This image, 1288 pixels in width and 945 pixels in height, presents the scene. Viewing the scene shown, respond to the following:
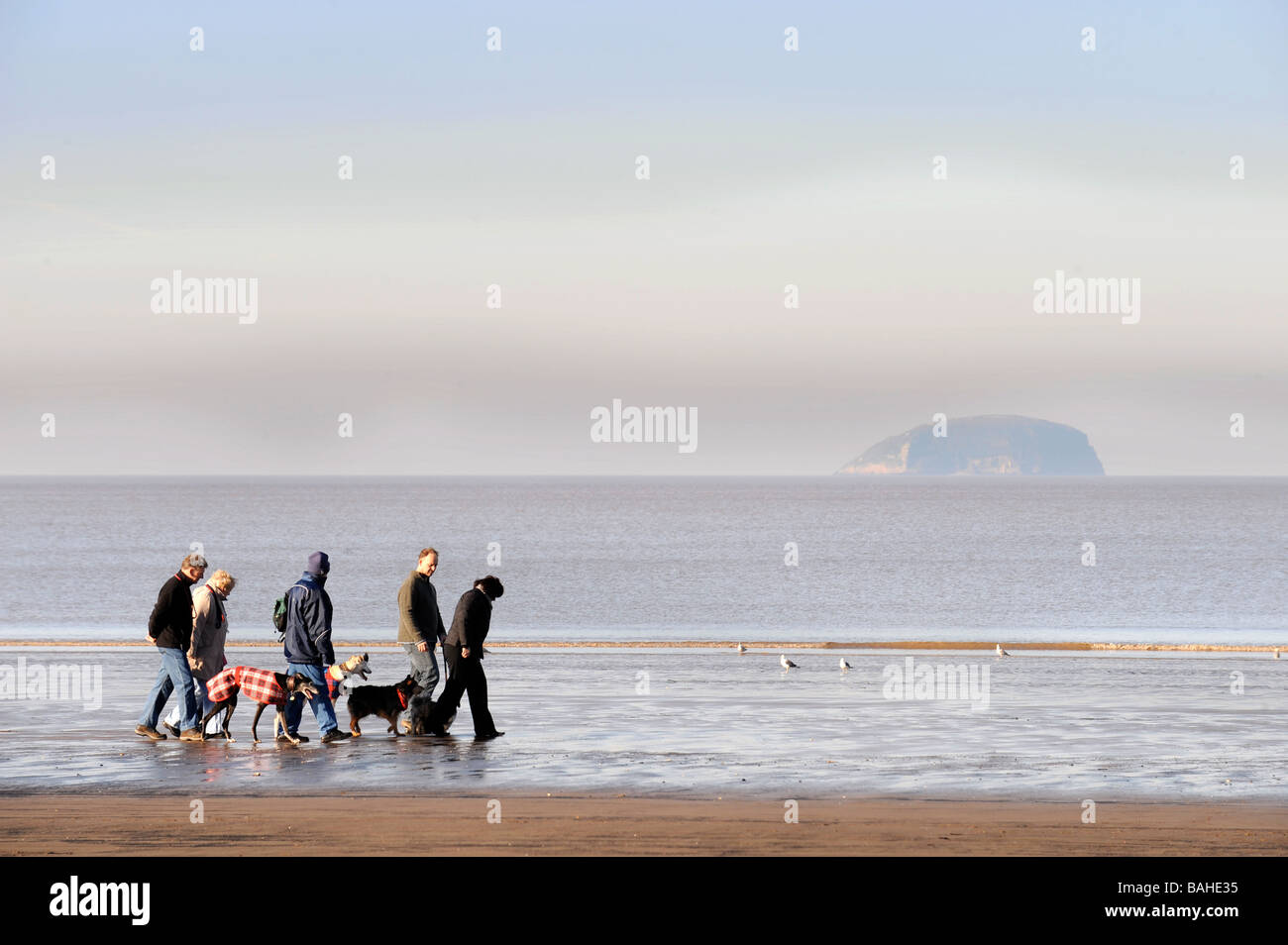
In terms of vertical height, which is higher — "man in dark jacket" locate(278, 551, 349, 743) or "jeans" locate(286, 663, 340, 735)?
"man in dark jacket" locate(278, 551, 349, 743)

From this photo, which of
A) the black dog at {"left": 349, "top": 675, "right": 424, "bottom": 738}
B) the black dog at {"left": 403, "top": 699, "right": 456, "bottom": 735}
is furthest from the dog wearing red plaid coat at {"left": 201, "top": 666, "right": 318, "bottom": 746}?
the black dog at {"left": 403, "top": 699, "right": 456, "bottom": 735}

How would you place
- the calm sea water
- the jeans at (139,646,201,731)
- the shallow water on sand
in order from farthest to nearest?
the calm sea water, the jeans at (139,646,201,731), the shallow water on sand

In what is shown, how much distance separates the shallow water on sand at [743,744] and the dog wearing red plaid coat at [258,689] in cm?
35

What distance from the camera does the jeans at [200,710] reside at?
15.6 m

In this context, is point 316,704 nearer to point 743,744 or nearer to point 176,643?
point 176,643

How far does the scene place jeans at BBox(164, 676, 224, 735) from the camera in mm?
15581

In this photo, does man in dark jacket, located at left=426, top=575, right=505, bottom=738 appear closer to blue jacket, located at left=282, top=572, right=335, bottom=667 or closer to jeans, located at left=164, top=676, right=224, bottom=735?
blue jacket, located at left=282, top=572, right=335, bottom=667

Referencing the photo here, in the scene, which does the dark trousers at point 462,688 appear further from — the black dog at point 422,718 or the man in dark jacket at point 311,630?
the man in dark jacket at point 311,630

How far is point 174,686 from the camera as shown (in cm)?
1576

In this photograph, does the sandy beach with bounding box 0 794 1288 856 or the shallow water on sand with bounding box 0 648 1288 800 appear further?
the shallow water on sand with bounding box 0 648 1288 800

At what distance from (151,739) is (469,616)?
366 cm

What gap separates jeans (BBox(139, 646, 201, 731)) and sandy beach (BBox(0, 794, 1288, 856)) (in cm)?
321

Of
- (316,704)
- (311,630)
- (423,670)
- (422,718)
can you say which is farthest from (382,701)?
(311,630)
